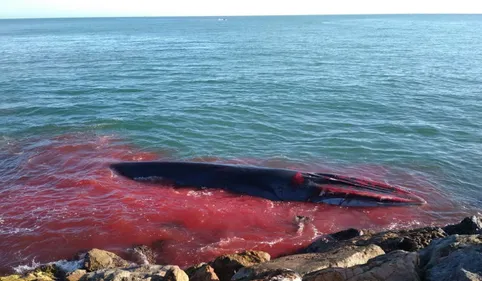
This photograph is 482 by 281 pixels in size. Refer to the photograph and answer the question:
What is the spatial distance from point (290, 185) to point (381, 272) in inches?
378

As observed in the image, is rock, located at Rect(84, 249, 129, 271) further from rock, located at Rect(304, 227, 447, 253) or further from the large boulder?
rock, located at Rect(304, 227, 447, 253)

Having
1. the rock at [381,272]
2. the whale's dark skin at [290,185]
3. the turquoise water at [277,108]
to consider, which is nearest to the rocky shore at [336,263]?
the rock at [381,272]

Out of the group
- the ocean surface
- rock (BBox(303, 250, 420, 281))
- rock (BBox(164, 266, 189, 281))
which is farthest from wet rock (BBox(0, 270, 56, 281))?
rock (BBox(303, 250, 420, 281))

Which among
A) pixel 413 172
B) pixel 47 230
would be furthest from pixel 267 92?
pixel 47 230

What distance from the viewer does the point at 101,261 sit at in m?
13.3

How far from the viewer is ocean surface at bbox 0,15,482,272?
16.6 m

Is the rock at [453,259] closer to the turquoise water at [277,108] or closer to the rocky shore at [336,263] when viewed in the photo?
the rocky shore at [336,263]

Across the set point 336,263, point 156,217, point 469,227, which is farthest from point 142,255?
point 469,227

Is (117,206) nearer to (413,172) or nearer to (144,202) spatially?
(144,202)

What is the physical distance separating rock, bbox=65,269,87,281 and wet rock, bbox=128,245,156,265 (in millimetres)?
2298

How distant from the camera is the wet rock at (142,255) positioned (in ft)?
47.9

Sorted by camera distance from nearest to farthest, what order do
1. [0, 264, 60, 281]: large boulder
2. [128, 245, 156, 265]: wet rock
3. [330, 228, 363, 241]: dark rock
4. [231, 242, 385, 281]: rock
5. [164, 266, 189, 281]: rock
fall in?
[164, 266, 189, 281]: rock < [231, 242, 385, 281]: rock < [0, 264, 60, 281]: large boulder < [128, 245, 156, 265]: wet rock < [330, 228, 363, 241]: dark rock

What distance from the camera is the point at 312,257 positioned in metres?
12.0

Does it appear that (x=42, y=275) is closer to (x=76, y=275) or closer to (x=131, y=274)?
(x=76, y=275)
